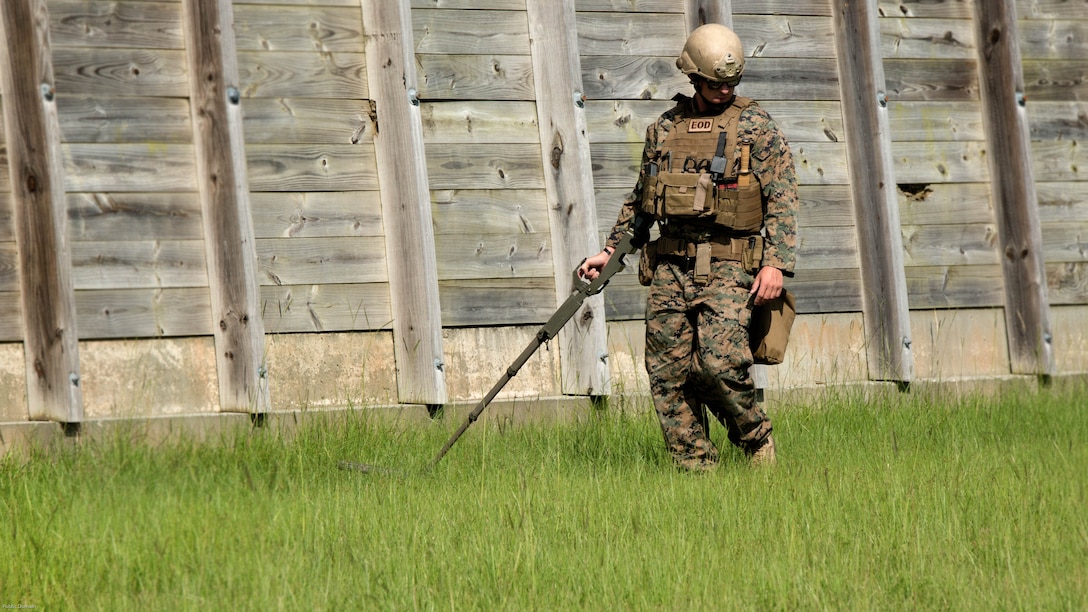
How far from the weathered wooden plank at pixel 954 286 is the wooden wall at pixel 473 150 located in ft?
0.05

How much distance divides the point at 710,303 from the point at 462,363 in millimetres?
1723

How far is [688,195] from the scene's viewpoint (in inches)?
188

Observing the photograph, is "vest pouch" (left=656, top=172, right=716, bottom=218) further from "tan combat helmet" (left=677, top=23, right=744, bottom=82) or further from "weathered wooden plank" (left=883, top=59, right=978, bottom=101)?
"weathered wooden plank" (left=883, top=59, right=978, bottom=101)

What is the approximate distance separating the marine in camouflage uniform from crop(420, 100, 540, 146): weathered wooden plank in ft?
4.43

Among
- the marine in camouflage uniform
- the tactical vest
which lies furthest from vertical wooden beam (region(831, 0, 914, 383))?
the tactical vest

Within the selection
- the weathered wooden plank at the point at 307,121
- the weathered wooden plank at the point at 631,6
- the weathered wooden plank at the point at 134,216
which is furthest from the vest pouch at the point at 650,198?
the weathered wooden plank at the point at 134,216

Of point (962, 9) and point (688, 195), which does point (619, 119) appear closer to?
point (688, 195)

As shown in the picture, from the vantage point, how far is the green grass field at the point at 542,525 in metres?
3.34

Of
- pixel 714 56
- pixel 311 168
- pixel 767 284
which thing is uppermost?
pixel 714 56

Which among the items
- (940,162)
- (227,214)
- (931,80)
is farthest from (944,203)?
(227,214)

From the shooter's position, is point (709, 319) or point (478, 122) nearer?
point (709, 319)

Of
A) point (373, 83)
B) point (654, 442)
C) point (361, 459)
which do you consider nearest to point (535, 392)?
point (654, 442)

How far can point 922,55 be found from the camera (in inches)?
285

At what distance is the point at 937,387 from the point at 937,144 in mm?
1429
